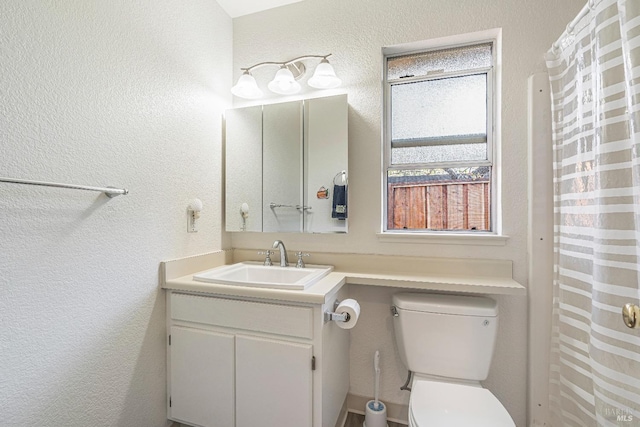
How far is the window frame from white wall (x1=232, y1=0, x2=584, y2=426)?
0.18 feet

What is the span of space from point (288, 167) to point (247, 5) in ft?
3.48

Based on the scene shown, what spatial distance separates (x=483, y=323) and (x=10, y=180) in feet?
5.87

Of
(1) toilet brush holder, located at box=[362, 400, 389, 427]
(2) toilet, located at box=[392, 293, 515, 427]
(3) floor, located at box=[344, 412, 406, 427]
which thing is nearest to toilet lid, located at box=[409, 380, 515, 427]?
(2) toilet, located at box=[392, 293, 515, 427]

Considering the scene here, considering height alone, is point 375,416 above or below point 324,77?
below

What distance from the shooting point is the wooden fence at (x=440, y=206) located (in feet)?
5.26

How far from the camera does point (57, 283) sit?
0.99 meters

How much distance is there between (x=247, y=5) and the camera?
5.99 ft

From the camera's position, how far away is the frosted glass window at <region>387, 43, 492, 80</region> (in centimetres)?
162

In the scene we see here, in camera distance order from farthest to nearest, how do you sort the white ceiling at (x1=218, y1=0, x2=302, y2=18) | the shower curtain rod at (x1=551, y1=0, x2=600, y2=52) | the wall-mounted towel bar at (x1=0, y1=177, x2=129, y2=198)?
1. the white ceiling at (x1=218, y1=0, x2=302, y2=18)
2. the shower curtain rod at (x1=551, y1=0, x2=600, y2=52)
3. the wall-mounted towel bar at (x1=0, y1=177, x2=129, y2=198)

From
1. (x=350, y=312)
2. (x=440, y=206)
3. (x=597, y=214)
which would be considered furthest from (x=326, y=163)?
(x=597, y=214)

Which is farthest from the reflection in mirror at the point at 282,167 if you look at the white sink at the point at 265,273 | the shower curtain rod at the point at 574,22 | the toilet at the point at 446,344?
the shower curtain rod at the point at 574,22

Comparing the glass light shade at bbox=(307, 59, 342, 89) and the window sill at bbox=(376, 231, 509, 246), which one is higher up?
the glass light shade at bbox=(307, 59, 342, 89)

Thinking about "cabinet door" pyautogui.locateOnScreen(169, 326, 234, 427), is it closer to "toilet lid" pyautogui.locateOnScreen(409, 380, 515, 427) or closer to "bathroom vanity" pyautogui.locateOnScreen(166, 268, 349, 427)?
"bathroom vanity" pyautogui.locateOnScreen(166, 268, 349, 427)

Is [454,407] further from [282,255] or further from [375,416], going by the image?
[282,255]
